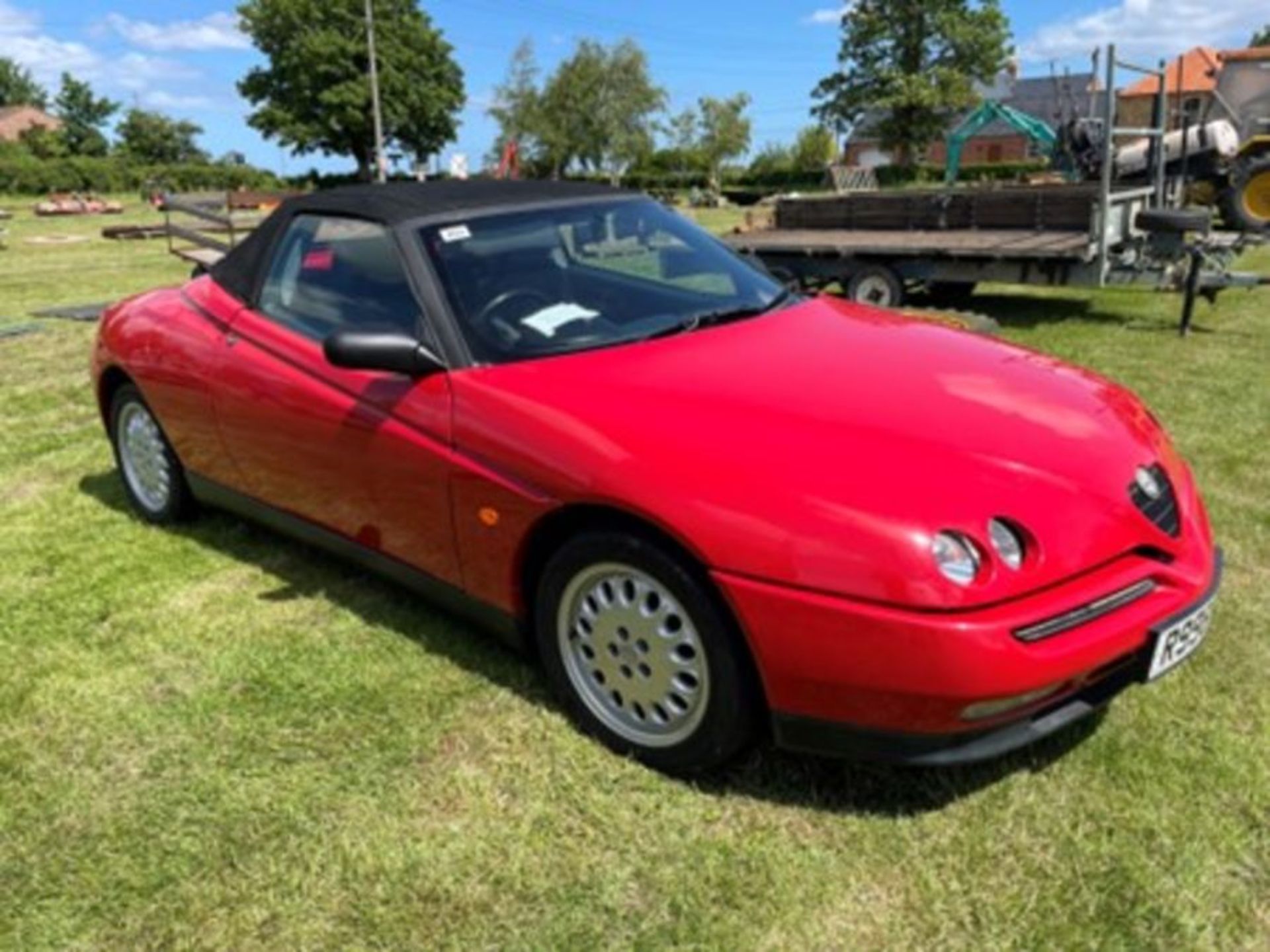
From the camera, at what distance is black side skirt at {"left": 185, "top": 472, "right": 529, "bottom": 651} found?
10.2 ft

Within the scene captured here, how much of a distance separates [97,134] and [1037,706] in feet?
348

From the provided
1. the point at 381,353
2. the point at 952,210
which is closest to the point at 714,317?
the point at 381,353

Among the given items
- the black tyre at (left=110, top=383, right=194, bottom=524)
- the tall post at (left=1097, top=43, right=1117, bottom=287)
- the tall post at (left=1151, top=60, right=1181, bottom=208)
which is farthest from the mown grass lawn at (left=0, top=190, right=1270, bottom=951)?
the tall post at (left=1151, top=60, right=1181, bottom=208)

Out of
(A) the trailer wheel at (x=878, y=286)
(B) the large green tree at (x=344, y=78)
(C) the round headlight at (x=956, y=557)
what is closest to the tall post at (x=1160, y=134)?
(A) the trailer wheel at (x=878, y=286)

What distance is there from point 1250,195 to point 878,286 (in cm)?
1031

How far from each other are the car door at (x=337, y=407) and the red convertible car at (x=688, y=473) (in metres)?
0.01

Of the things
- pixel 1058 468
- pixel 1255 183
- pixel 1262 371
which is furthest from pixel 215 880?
pixel 1255 183

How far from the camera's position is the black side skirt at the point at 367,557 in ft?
10.2

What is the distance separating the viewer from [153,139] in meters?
94.8

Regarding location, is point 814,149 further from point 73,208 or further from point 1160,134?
point 1160,134

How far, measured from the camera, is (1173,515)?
267cm

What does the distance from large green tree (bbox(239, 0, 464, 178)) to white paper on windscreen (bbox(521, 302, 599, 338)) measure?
60.0 metres

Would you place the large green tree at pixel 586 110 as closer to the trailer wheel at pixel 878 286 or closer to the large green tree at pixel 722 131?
the large green tree at pixel 722 131

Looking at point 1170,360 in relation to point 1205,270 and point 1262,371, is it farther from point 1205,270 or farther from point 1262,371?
point 1205,270
